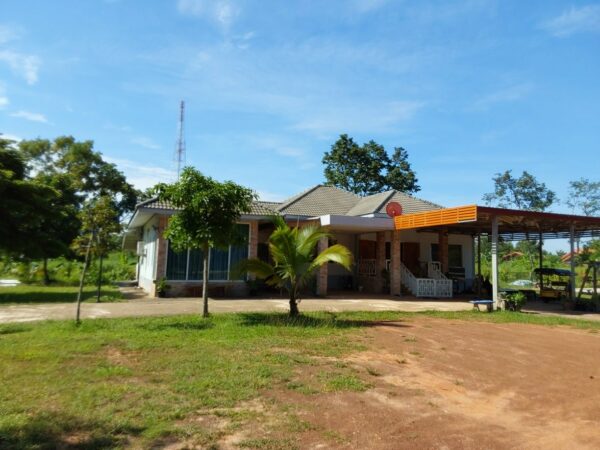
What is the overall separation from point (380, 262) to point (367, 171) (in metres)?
19.9

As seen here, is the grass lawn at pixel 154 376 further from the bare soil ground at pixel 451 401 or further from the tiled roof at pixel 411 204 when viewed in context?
the tiled roof at pixel 411 204

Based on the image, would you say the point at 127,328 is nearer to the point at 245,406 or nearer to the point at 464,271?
the point at 245,406

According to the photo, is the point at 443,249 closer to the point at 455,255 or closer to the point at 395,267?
the point at 455,255

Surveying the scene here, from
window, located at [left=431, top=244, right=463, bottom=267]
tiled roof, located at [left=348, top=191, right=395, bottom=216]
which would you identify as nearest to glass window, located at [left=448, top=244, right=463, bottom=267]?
window, located at [left=431, top=244, right=463, bottom=267]

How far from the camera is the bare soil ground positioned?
4.22 m

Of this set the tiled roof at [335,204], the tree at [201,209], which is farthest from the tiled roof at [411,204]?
the tree at [201,209]

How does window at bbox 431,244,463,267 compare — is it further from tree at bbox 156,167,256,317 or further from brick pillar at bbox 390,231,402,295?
tree at bbox 156,167,256,317

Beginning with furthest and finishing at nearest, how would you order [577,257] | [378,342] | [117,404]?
[577,257] → [378,342] → [117,404]

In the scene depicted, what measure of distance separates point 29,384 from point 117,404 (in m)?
1.51

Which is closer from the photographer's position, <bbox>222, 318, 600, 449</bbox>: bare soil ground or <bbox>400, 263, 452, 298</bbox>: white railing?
<bbox>222, 318, 600, 449</bbox>: bare soil ground

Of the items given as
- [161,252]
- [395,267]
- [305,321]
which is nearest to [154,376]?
[305,321]

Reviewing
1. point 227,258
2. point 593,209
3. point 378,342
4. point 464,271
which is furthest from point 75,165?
point 593,209

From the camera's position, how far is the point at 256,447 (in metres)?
3.91

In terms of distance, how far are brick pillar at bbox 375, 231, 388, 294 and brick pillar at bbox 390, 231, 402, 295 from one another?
108cm
